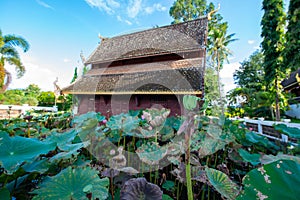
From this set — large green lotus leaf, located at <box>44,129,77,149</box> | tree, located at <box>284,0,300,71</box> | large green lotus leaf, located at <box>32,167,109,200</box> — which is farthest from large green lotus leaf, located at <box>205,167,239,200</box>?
tree, located at <box>284,0,300,71</box>

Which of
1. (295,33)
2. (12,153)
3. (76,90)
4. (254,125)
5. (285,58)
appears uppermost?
(295,33)

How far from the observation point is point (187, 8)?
1390 cm

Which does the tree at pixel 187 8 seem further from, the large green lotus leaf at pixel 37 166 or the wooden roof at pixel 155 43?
the large green lotus leaf at pixel 37 166

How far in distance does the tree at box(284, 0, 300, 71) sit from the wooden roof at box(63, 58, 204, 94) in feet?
13.3

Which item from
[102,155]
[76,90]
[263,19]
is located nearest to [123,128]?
[102,155]

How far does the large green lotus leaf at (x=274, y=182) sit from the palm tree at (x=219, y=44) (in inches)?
601

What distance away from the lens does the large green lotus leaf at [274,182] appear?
311 millimetres

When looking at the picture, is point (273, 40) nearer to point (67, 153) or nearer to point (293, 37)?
point (293, 37)

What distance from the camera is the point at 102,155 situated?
0.76 m

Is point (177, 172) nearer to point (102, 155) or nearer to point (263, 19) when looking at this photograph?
point (102, 155)

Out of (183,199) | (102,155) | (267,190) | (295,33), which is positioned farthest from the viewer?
(295,33)

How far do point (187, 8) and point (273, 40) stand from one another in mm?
7708

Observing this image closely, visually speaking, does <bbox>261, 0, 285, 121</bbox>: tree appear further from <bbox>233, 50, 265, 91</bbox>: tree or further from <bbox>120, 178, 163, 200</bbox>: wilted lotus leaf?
<bbox>120, 178, 163, 200</bbox>: wilted lotus leaf

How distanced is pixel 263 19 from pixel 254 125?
9.37 metres
